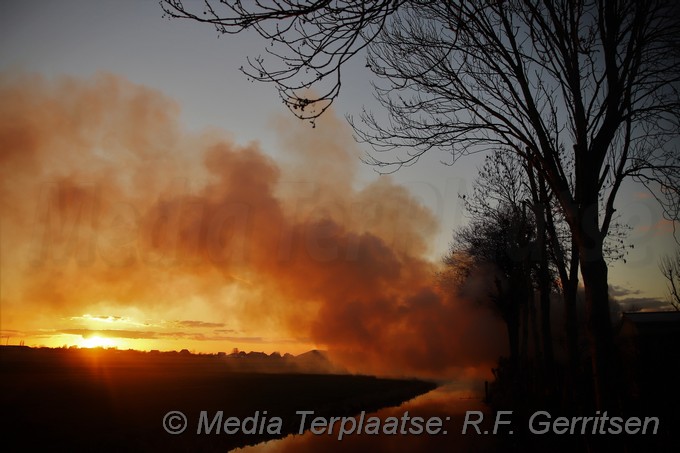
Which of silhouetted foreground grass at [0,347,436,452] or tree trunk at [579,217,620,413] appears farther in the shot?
silhouetted foreground grass at [0,347,436,452]

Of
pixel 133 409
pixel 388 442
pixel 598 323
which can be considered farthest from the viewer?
pixel 133 409

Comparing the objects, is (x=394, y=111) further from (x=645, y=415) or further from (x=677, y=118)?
(x=645, y=415)

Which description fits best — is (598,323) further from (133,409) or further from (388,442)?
(133,409)

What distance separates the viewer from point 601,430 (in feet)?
23.1

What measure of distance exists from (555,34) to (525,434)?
1187cm

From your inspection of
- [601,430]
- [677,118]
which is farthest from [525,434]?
[677,118]

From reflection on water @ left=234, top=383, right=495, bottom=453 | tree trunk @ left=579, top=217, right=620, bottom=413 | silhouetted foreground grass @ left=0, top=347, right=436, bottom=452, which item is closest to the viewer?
tree trunk @ left=579, top=217, right=620, bottom=413

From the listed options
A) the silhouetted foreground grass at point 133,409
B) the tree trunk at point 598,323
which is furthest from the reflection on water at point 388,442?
the tree trunk at point 598,323

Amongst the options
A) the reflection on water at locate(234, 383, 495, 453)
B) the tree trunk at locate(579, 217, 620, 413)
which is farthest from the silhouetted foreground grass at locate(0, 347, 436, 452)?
the tree trunk at locate(579, 217, 620, 413)

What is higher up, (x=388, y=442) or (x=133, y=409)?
(x=133, y=409)

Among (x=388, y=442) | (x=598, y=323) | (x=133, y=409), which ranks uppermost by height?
(x=598, y=323)

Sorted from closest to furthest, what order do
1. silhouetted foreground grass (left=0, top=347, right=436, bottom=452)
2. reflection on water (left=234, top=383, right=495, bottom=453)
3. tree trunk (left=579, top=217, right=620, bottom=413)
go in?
1. tree trunk (left=579, top=217, right=620, bottom=413)
2. reflection on water (left=234, top=383, right=495, bottom=453)
3. silhouetted foreground grass (left=0, top=347, right=436, bottom=452)

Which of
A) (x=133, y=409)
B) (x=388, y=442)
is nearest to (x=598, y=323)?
(x=388, y=442)

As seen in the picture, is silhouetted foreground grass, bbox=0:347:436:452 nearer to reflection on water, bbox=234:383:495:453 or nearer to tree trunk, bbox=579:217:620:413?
reflection on water, bbox=234:383:495:453
